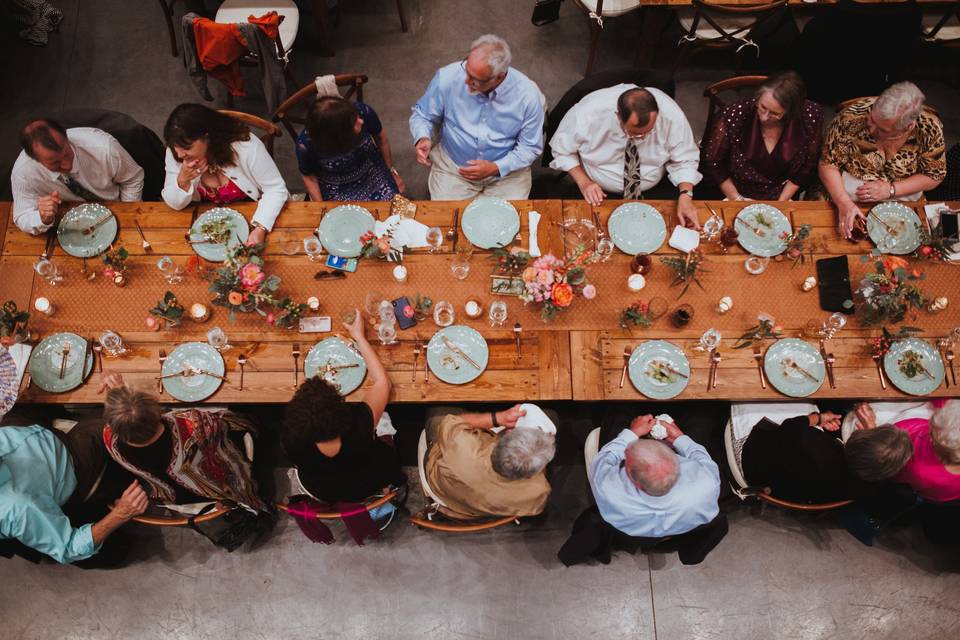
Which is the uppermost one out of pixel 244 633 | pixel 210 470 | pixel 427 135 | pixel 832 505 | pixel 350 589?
pixel 427 135

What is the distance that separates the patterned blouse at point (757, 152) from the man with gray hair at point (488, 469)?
2.07 metres

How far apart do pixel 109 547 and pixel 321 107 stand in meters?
2.68

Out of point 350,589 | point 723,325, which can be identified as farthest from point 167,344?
point 723,325

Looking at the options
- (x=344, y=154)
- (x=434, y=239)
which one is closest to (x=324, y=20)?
(x=344, y=154)

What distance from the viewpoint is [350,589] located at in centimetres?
346

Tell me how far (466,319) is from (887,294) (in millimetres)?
2026

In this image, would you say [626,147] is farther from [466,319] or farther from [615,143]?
[466,319]

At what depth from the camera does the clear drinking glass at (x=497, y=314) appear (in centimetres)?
293

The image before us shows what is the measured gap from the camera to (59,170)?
3.09 metres

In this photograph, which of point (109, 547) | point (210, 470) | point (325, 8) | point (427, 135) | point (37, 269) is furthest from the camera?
point (325, 8)

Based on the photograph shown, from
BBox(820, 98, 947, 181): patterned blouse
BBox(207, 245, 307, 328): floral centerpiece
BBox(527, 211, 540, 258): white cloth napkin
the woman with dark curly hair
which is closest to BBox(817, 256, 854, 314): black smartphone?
BBox(820, 98, 947, 181): patterned blouse

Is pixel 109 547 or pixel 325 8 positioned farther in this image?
pixel 325 8

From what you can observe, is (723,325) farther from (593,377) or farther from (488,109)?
(488,109)

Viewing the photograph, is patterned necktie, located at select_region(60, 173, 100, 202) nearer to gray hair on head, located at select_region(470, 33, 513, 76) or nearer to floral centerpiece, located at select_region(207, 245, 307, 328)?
floral centerpiece, located at select_region(207, 245, 307, 328)
